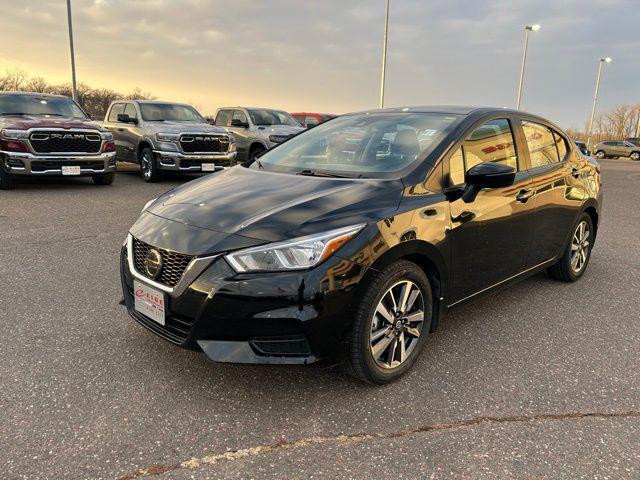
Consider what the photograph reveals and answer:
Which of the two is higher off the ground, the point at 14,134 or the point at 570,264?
the point at 14,134

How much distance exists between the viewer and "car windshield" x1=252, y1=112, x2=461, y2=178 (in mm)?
3342

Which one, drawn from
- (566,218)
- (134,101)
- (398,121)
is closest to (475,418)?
(398,121)

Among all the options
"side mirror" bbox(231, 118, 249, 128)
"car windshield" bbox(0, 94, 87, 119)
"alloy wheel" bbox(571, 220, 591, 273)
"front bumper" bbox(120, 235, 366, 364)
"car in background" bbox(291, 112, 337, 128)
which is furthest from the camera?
"car in background" bbox(291, 112, 337, 128)

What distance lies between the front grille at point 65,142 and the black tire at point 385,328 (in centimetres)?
870

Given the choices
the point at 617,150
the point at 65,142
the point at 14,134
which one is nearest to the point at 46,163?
the point at 65,142

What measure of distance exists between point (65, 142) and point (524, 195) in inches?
343

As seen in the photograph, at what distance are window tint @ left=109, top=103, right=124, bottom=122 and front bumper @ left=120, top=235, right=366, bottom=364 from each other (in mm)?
11642

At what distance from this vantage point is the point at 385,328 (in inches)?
111

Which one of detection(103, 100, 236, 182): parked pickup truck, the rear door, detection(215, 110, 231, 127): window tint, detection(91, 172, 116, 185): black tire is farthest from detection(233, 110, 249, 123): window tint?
the rear door

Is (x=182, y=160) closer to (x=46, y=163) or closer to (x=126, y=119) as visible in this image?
(x=126, y=119)

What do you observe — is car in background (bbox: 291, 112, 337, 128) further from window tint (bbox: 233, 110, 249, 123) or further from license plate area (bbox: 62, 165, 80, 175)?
license plate area (bbox: 62, 165, 80, 175)

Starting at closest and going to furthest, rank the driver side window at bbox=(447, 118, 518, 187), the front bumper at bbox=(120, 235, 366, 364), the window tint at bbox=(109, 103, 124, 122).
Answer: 1. the front bumper at bbox=(120, 235, 366, 364)
2. the driver side window at bbox=(447, 118, 518, 187)
3. the window tint at bbox=(109, 103, 124, 122)

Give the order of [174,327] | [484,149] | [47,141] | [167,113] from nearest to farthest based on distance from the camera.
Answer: [174,327]
[484,149]
[47,141]
[167,113]

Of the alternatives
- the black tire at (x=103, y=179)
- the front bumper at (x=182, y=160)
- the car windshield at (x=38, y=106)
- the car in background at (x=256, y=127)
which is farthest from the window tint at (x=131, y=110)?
the car in background at (x=256, y=127)
